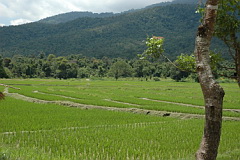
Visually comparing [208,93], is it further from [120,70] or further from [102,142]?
[120,70]

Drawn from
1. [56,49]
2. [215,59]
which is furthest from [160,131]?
[56,49]

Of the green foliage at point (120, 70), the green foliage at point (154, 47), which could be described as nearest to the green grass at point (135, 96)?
the green foliage at point (154, 47)

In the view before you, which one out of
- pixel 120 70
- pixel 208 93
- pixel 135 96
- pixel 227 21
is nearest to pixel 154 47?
pixel 208 93

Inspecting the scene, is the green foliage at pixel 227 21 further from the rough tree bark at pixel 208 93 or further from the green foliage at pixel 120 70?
the green foliage at pixel 120 70

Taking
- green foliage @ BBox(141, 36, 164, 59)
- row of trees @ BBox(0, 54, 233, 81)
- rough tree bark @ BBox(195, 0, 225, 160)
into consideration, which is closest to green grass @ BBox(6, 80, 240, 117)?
green foliage @ BBox(141, 36, 164, 59)

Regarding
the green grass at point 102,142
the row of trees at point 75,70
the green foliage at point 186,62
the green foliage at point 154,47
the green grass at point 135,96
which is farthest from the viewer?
the row of trees at point 75,70

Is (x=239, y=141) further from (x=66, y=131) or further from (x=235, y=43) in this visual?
(x=66, y=131)

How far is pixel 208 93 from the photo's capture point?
13.1ft

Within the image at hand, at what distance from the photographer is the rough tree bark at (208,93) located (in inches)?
155

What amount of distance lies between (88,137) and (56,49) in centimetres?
17521

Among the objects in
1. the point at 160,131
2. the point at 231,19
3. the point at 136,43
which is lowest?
the point at 160,131

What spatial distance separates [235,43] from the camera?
24.4 feet

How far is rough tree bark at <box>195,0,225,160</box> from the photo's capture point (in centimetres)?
394

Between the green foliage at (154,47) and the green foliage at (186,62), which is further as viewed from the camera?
the green foliage at (186,62)
